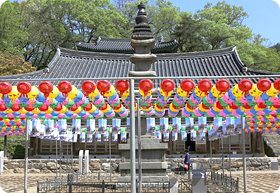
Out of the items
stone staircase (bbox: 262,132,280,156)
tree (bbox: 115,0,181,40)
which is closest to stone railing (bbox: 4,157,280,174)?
stone staircase (bbox: 262,132,280,156)

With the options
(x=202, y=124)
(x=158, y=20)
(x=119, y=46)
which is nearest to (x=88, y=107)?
(x=202, y=124)

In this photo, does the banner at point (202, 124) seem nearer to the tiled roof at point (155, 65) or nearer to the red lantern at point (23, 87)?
the red lantern at point (23, 87)

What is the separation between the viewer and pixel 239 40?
136ft

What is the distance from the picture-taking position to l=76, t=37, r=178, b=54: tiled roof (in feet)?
108

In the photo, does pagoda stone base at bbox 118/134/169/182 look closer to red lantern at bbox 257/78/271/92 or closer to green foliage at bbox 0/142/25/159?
red lantern at bbox 257/78/271/92

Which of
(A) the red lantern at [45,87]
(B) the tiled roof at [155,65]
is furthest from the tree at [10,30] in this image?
(A) the red lantern at [45,87]

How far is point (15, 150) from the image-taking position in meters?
24.8

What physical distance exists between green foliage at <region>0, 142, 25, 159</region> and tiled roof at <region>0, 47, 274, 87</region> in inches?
260

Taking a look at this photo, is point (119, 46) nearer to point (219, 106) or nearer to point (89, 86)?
point (219, 106)

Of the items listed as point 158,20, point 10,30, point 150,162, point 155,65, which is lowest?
point 150,162

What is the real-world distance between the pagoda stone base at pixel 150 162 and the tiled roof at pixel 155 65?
46.4ft

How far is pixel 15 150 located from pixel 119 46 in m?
17.8

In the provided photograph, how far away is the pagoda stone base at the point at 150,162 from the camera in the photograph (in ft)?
36.0

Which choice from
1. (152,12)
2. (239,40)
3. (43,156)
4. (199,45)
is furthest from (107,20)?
(43,156)
